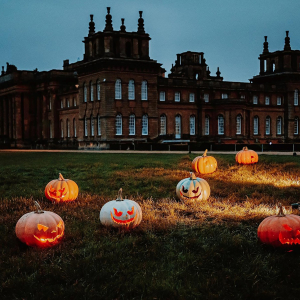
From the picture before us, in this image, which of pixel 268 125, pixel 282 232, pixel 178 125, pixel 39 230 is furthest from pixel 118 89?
pixel 282 232

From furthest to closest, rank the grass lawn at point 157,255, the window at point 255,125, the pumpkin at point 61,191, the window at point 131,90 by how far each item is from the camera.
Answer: the window at point 255,125, the window at point 131,90, the pumpkin at point 61,191, the grass lawn at point 157,255

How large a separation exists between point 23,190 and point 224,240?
786 cm

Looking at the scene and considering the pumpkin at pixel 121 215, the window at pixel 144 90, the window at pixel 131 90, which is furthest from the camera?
the window at pixel 144 90

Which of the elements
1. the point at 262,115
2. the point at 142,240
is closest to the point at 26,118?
the point at 262,115

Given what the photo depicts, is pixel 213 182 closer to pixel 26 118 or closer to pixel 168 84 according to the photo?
pixel 168 84

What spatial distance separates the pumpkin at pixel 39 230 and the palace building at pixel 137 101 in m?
54.8

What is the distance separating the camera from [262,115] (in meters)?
83.8

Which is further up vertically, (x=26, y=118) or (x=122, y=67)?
(x=122, y=67)

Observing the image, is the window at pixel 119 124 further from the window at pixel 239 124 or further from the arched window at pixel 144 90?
the window at pixel 239 124

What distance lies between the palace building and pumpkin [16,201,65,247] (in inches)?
2158

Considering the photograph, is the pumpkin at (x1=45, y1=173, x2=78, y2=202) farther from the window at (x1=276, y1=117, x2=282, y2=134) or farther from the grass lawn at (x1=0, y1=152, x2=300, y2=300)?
the window at (x1=276, y1=117, x2=282, y2=134)

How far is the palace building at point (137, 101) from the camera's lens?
6612 cm

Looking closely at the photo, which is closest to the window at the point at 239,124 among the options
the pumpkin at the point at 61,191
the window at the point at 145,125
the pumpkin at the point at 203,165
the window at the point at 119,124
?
the window at the point at 145,125

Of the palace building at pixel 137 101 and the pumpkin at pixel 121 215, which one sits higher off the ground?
the palace building at pixel 137 101
